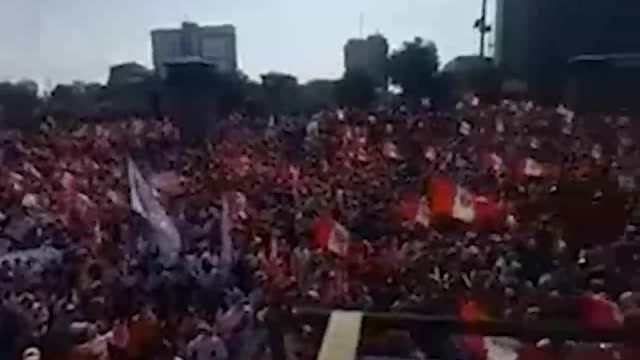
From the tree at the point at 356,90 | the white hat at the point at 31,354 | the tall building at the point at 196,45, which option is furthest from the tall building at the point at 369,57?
the white hat at the point at 31,354

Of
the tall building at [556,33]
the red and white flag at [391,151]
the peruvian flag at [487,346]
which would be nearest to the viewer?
the peruvian flag at [487,346]

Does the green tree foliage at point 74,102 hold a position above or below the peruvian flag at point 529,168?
above

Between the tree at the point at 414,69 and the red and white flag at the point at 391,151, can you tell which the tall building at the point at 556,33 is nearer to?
the tree at the point at 414,69

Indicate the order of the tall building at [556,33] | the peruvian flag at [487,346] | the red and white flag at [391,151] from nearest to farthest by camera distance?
1. the peruvian flag at [487,346]
2. the tall building at [556,33]
3. the red and white flag at [391,151]

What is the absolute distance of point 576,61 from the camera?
1.74 metres

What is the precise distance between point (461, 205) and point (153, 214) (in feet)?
1.81

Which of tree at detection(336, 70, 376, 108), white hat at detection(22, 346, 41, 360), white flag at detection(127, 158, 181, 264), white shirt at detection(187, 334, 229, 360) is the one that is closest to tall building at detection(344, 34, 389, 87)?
tree at detection(336, 70, 376, 108)

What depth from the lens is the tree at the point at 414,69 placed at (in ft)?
5.84

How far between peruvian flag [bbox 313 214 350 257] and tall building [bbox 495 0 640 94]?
0.40m

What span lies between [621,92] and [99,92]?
91 cm

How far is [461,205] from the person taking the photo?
70.6 inches

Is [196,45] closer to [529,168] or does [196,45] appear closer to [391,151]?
[391,151]

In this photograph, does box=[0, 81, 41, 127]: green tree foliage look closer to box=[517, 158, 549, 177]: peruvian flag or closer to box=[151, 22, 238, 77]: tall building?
box=[151, 22, 238, 77]: tall building

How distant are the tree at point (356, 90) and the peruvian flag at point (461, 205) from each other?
19cm
